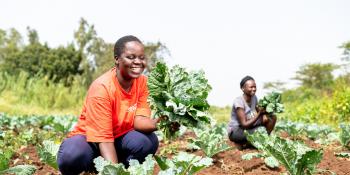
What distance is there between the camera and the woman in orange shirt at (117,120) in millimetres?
3203

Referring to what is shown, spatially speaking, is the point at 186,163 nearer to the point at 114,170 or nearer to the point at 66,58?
the point at 114,170

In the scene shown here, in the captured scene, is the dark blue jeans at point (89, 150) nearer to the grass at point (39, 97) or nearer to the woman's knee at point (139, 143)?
the woman's knee at point (139, 143)

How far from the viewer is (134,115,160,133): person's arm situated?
340cm

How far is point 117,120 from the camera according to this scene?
3.39m

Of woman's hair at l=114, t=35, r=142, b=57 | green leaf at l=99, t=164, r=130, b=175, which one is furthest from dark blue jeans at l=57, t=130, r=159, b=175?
green leaf at l=99, t=164, r=130, b=175

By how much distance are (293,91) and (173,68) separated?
29537mm

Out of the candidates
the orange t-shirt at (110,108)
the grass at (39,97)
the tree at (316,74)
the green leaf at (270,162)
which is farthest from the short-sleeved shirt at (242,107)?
the tree at (316,74)

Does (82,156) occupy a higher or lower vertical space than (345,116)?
higher

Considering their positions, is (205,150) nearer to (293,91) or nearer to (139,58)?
(139,58)

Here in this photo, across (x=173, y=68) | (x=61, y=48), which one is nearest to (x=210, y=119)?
(x=173, y=68)

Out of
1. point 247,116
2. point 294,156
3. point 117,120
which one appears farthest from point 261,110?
point 117,120

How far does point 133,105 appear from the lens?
3.43 metres

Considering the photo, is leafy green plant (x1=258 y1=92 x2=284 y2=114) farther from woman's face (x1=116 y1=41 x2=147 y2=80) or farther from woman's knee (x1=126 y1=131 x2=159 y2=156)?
woman's face (x1=116 y1=41 x2=147 y2=80)

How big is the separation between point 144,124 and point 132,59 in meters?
0.51
